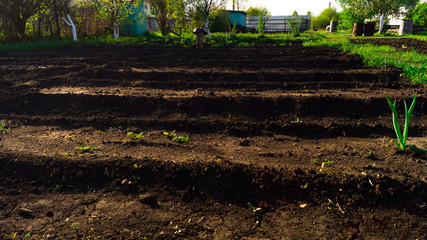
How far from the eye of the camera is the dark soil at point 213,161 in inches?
90.1

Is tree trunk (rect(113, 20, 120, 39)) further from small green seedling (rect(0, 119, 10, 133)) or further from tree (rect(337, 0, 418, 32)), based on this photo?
tree (rect(337, 0, 418, 32))

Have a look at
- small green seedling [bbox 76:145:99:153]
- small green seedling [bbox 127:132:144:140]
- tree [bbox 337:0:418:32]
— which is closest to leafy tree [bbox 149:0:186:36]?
tree [bbox 337:0:418:32]

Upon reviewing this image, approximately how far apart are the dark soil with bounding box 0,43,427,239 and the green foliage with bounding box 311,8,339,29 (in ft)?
101

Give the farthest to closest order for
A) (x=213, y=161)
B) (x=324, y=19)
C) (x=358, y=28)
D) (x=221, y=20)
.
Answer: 1. (x=324, y=19)
2. (x=221, y=20)
3. (x=358, y=28)
4. (x=213, y=161)

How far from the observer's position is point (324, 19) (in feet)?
109

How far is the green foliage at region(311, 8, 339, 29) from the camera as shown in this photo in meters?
33.3

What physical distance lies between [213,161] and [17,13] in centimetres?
1484

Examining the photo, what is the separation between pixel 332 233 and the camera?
2.17 meters

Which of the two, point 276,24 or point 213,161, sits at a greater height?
point 276,24

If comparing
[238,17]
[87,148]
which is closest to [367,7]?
[238,17]

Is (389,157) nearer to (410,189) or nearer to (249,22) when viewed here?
(410,189)

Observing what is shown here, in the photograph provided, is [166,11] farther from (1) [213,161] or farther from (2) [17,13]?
(1) [213,161]

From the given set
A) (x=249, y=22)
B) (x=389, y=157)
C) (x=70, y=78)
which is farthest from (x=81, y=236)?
(x=249, y=22)

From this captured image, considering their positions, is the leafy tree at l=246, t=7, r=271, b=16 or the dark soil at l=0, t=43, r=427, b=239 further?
the leafy tree at l=246, t=7, r=271, b=16
